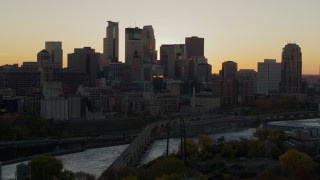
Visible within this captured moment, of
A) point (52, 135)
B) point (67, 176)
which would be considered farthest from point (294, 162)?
point (52, 135)

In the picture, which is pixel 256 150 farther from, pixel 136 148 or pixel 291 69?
pixel 291 69

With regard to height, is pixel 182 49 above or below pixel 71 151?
above

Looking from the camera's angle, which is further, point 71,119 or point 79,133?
point 71,119

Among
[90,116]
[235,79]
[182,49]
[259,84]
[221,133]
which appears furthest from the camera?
[182,49]

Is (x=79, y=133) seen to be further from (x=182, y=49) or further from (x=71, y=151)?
(x=182, y=49)

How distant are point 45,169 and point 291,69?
5095cm

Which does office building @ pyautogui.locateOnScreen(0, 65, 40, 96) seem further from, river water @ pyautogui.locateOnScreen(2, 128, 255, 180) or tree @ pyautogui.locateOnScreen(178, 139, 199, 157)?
tree @ pyautogui.locateOnScreen(178, 139, 199, 157)

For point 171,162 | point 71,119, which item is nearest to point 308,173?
point 171,162

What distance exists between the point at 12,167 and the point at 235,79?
119ft

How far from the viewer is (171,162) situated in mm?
13797

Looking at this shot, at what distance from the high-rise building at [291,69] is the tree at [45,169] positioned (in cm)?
5006

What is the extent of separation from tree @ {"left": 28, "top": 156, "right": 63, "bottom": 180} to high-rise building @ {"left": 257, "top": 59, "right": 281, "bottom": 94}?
59.0m

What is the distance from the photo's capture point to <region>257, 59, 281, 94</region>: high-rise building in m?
70.6

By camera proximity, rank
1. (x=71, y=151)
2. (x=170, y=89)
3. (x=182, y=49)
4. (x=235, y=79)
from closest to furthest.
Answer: (x=71, y=151)
(x=235, y=79)
(x=170, y=89)
(x=182, y=49)
